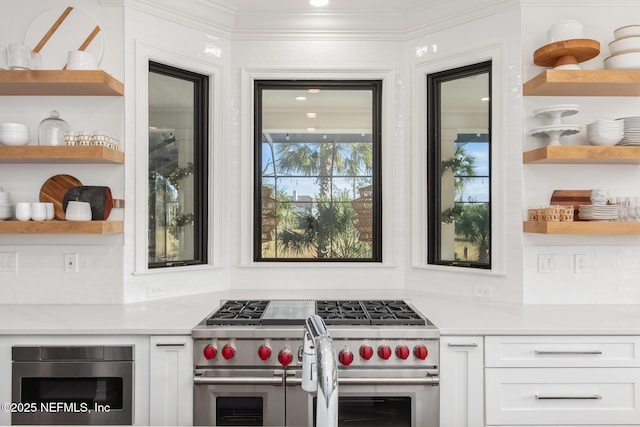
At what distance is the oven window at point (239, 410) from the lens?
1949mm

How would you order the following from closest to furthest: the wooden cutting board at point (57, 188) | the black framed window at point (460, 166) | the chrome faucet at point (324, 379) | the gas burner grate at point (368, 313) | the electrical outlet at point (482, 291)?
the chrome faucet at point (324, 379) → the gas burner grate at point (368, 313) → the wooden cutting board at point (57, 188) → the electrical outlet at point (482, 291) → the black framed window at point (460, 166)

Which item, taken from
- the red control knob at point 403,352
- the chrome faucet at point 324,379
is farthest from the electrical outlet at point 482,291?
the chrome faucet at point 324,379

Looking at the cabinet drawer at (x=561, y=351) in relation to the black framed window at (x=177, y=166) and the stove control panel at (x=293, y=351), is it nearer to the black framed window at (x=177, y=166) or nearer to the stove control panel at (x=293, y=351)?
the stove control panel at (x=293, y=351)

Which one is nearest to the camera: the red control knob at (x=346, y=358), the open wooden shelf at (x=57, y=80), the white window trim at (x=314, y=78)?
the red control knob at (x=346, y=358)

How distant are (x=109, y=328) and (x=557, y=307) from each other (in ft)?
7.28

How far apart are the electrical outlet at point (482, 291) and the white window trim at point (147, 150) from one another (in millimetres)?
1572

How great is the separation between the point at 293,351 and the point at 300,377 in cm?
11

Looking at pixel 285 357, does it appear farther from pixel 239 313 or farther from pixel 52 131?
pixel 52 131

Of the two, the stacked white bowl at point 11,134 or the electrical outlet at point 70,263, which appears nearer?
the stacked white bowl at point 11,134

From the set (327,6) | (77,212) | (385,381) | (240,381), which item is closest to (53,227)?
(77,212)

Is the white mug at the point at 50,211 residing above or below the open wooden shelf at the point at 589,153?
below

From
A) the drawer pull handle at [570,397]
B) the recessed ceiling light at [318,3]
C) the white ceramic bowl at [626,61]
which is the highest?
the recessed ceiling light at [318,3]

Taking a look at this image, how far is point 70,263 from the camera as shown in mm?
2484

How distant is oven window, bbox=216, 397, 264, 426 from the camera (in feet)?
6.40
